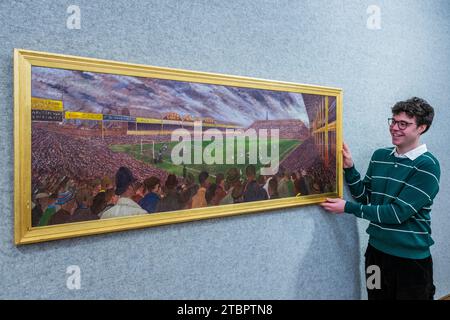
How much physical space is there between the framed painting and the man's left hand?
91 mm

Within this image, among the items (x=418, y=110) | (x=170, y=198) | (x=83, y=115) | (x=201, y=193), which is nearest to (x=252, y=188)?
(x=201, y=193)

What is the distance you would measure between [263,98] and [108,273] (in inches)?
36.4

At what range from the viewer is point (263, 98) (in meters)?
1.37

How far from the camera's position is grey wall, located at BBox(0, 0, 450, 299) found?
3.28 ft

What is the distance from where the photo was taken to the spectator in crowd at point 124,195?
1.09 metres

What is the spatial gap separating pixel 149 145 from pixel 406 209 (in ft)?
3.68

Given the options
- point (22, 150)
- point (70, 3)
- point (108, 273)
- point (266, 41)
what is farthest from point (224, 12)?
point (108, 273)

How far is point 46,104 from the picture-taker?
0.96 metres

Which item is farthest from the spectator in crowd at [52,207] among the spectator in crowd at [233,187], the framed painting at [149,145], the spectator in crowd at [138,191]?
the spectator in crowd at [233,187]

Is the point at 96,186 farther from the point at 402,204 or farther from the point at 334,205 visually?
the point at 402,204

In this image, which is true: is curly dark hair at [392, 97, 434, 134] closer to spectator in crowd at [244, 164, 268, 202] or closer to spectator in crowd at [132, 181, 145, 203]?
spectator in crowd at [244, 164, 268, 202]

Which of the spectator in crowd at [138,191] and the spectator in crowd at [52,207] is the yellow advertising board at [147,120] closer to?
the spectator in crowd at [138,191]
